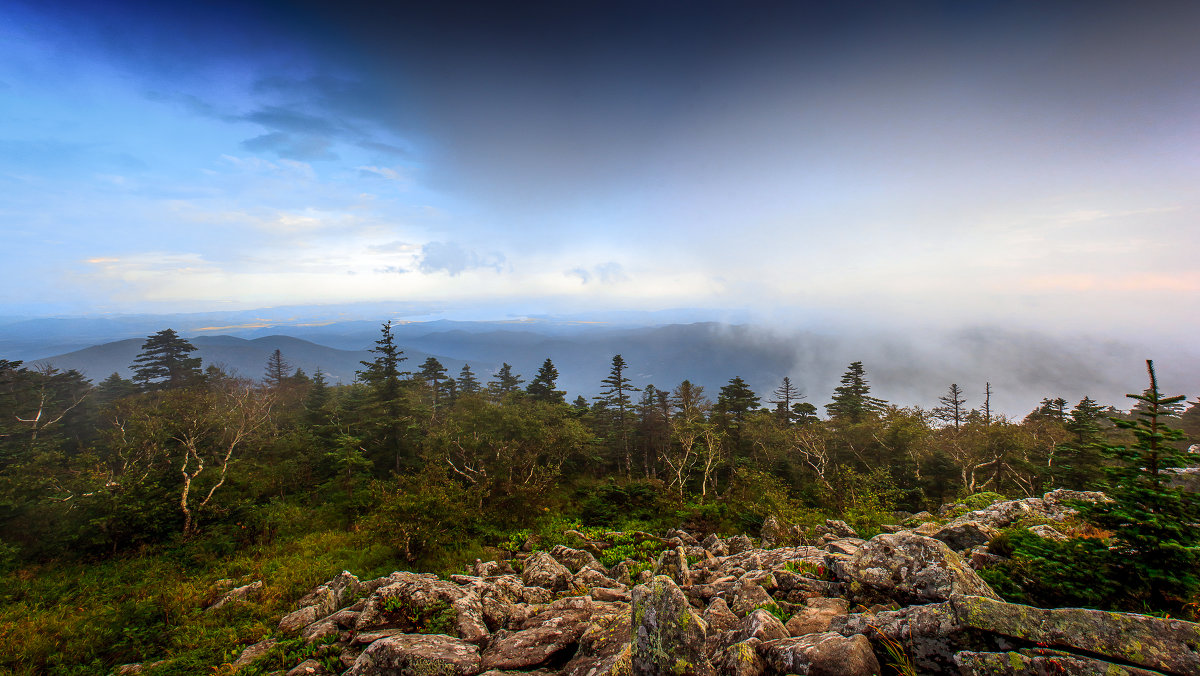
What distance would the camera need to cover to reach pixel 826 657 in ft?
20.7

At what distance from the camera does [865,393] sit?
5209 centimetres

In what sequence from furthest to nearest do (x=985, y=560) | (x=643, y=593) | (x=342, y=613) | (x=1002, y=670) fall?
(x=342, y=613)
(x=985, y=560)
(x=643, y=593)
(x=1002, y=670)

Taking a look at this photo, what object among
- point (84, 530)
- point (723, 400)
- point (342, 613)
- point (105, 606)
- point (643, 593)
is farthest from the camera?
point (723, 400)

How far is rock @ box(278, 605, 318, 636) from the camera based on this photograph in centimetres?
1163

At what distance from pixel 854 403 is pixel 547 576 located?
48.9m

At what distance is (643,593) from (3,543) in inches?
1241

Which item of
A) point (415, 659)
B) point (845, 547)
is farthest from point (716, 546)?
point (415, 659)

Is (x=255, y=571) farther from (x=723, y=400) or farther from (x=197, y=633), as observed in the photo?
(x=723, y=400)

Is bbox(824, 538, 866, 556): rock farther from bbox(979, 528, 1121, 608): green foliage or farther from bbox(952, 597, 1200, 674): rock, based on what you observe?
bbox(952, 597, 1200, 674): rock

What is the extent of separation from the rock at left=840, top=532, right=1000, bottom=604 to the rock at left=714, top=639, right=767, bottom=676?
14.5ft

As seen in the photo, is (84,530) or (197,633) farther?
(84,530)

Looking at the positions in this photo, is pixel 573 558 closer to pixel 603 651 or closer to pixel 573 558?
pixel 573 558

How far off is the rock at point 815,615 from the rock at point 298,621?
1391cm

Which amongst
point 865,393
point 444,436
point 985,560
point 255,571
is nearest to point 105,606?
point 255,571
